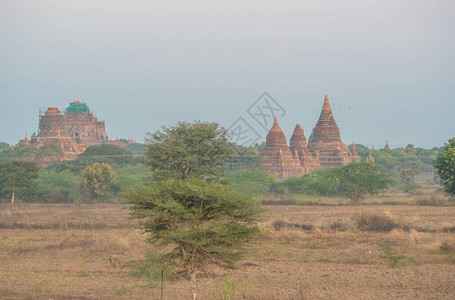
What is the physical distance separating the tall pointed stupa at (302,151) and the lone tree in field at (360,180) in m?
30.3

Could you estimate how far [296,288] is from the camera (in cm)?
1422

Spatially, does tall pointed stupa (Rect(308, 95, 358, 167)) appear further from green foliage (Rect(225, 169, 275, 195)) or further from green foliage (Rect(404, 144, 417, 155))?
green foliage (Rect(404, 144, 417, 155))

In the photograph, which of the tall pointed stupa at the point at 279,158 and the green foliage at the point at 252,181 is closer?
the green foliage at the point at 252,181

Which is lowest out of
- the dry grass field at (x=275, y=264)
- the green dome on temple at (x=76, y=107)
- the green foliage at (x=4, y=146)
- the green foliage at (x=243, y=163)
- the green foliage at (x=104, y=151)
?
the dry grass field at (x=275, y=264)

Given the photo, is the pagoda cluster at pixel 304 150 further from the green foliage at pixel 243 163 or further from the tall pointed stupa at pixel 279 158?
the green foliage at pixel 243 163

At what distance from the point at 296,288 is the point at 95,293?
187 inches

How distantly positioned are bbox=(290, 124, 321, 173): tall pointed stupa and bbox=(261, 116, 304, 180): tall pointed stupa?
135 centimetres

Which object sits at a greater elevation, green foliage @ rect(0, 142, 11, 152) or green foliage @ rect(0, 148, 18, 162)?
green foliage @ rect(0, 142, 11, 152)

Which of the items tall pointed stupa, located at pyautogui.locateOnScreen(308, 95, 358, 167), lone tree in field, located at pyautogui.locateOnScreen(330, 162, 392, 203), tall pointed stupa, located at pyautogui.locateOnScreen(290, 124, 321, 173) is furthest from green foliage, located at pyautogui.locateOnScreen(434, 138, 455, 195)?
tall pointed stupa, located at pyautogui.locateOnScreen(308, 95, 358, 167)

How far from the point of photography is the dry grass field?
45.8 ft

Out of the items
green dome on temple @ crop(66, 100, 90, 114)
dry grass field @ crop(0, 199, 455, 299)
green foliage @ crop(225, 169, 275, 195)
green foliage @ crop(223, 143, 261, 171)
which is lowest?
dry grass field @ crop(0, 199, 455, 299)

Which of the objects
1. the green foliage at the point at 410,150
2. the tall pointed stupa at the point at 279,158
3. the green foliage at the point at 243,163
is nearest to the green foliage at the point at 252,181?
the tall pointed stupa at the point at 279,158

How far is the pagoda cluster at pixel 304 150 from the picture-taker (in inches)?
2857

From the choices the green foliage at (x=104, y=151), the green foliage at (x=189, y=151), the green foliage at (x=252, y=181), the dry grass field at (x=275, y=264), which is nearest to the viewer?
the dry grass field at (x=275, y=264)
